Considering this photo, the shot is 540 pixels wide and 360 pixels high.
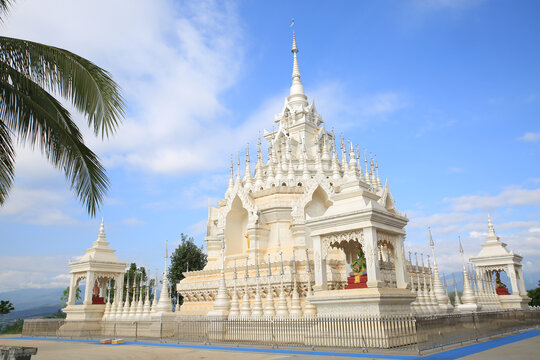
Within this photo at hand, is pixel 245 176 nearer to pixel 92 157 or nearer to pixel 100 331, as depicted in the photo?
pixel 100 331

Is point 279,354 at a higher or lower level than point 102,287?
lower

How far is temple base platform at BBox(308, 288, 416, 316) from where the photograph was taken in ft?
38.8

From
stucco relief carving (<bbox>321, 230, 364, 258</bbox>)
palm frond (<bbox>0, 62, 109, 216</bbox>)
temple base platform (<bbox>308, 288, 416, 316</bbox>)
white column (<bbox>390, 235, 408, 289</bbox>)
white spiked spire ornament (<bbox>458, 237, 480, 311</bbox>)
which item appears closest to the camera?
palm frond (<bbox>0, 62, 109, 216</bbox>)

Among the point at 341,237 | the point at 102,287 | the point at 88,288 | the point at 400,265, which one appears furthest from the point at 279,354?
the point at 102,287

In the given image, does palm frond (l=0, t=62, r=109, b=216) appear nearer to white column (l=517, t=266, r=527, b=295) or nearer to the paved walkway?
the paved walkway

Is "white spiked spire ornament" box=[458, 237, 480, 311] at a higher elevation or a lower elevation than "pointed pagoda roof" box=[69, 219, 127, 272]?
lower

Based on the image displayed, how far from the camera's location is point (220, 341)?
1488 centimetres

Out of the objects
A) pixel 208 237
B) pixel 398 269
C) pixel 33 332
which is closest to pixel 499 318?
pixel 398 269

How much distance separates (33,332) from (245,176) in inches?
617

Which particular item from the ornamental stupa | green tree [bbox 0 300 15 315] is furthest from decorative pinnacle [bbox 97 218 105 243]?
green tree [bbox 0 300 15 315]

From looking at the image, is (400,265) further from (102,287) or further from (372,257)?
(102,287)

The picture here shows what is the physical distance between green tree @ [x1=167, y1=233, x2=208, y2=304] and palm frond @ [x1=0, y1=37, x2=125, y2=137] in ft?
110

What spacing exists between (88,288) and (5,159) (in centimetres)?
1690

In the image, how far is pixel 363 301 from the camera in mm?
11984
